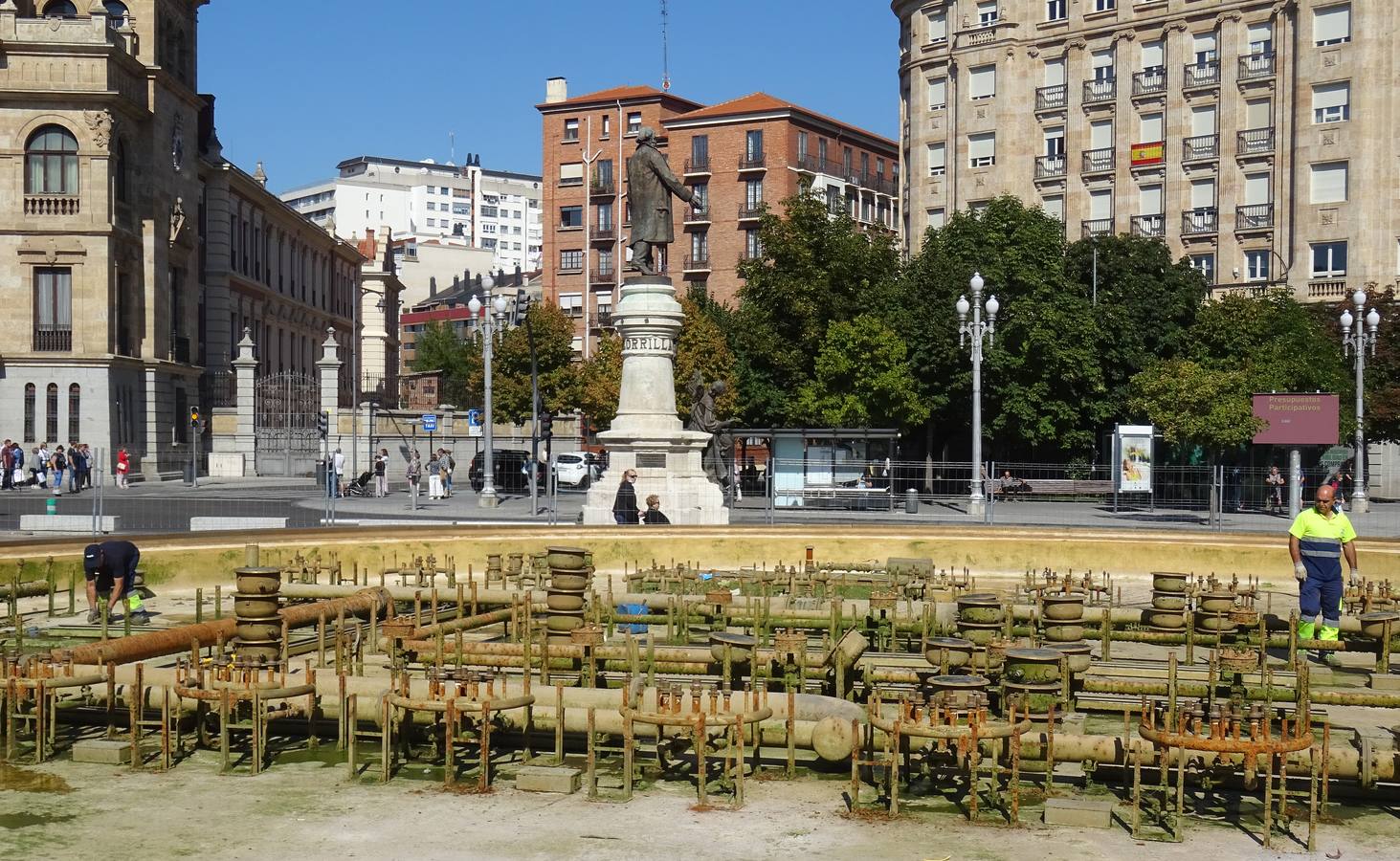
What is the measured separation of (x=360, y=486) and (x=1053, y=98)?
35003 mm

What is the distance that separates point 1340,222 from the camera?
58.8 metres

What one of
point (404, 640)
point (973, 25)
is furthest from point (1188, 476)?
point (973, 25)

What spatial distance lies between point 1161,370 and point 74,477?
33.0 metres

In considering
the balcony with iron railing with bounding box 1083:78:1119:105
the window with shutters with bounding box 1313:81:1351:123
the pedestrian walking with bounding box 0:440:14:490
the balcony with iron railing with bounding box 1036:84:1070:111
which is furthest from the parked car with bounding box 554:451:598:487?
the window with shutters with bounding box 1313:81:1351:123

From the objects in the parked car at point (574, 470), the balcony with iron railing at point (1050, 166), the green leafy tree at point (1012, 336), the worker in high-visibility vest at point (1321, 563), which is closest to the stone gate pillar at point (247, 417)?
the parked car at point (574, 470)

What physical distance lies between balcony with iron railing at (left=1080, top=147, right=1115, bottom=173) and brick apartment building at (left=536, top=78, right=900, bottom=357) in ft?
68.4

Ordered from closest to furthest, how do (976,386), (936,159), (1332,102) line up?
1. (976,386)
2. (1332,102)
3. (936,159)

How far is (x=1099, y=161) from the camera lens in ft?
218

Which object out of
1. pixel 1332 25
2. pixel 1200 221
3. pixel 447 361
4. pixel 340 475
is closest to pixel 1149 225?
pixel 1200 221

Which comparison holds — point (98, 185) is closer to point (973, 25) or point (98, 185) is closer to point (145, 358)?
point (145, 358)

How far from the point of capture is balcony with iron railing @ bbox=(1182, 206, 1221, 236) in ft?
206

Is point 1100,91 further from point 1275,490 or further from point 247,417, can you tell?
point 247,417

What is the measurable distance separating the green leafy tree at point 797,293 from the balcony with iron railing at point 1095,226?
11.2 m

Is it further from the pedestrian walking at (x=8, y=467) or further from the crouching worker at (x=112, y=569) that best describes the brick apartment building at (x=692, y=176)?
the crouching worker at (x=112, y=569)
